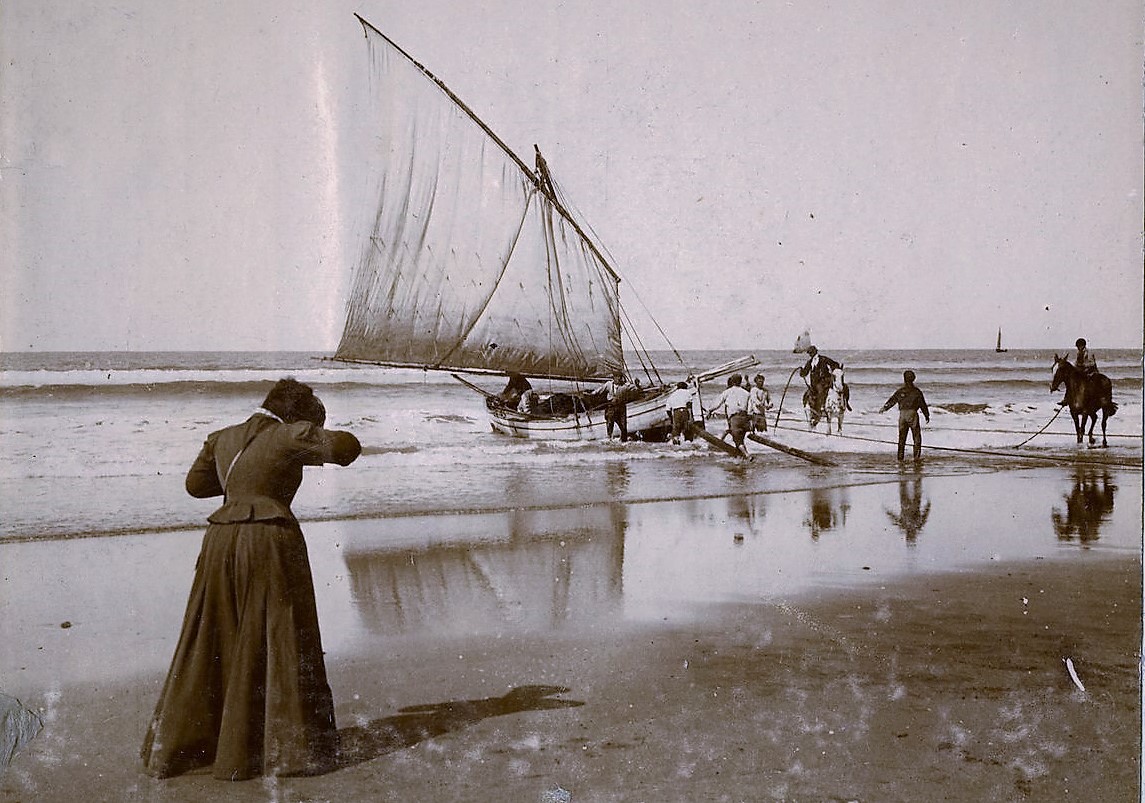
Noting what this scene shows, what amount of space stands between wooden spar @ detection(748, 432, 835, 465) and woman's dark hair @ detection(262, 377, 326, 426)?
2241mm

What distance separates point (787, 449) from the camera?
4.32 m

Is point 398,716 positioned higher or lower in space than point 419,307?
lower

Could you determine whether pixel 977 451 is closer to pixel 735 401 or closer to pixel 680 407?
pixel 735 401

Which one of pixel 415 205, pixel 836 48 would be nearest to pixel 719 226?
pixel 836 48

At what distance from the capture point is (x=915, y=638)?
11.3 feet

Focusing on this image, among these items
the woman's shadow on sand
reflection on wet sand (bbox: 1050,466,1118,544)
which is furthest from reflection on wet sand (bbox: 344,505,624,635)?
reflection on wet sand (bbox: 1050,466,1118,544)

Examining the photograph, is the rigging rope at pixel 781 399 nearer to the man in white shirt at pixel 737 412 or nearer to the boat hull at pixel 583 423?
the man in white shirt at pixel 737 412

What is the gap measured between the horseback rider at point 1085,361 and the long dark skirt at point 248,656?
3188 mm

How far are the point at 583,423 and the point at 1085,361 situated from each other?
215cm

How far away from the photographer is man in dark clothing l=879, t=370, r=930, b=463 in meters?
4.05

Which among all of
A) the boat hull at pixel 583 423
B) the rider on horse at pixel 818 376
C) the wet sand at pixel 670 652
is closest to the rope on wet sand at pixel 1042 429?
the wet sand at pixel 670 652

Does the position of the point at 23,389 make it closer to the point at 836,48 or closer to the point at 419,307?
the point at 419,307

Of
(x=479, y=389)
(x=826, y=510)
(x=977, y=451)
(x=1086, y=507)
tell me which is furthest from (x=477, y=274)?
(x=1086, y=507)

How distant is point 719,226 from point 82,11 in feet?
9.15
